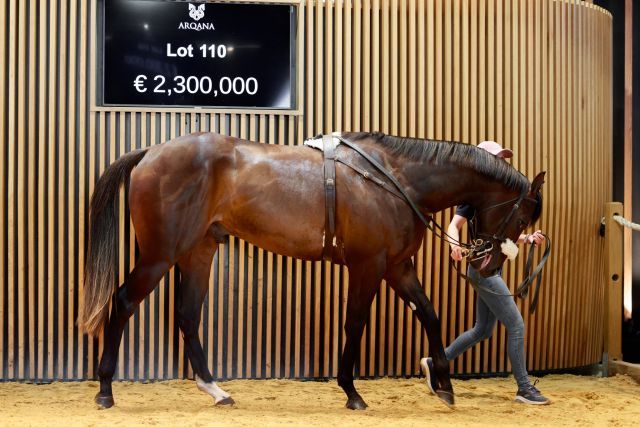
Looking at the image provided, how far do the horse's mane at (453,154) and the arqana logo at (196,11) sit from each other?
4.67ft

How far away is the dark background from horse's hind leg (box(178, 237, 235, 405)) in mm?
3700

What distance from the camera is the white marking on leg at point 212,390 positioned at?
178 inches

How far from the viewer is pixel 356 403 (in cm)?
445

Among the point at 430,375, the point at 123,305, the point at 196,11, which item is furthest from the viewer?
the point at 196,11

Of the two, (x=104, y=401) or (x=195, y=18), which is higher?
(x=195, y=18)

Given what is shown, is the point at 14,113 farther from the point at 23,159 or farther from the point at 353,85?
the point at 353,85

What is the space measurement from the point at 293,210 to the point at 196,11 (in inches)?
67.8

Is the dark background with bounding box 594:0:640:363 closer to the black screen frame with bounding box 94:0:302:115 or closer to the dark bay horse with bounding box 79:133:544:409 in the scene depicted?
the dark bay horse with bounding box 79:133:544:409

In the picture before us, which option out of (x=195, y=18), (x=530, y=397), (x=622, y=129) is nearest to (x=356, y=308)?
(x=530, y=397)

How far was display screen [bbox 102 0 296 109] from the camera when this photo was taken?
5.20m

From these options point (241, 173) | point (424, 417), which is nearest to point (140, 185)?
point (241, 173)

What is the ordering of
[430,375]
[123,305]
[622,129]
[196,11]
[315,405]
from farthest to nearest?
[622,129] → [196,11] → [430,375] → [315,405] → [123,305]

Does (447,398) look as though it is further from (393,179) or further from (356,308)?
(393,179)

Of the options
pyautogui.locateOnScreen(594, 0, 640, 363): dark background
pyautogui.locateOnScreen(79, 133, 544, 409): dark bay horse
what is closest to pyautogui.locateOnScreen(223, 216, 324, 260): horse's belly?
pyautogui.locateOnScreen(79, 133, 544, 409): dark bay horse
